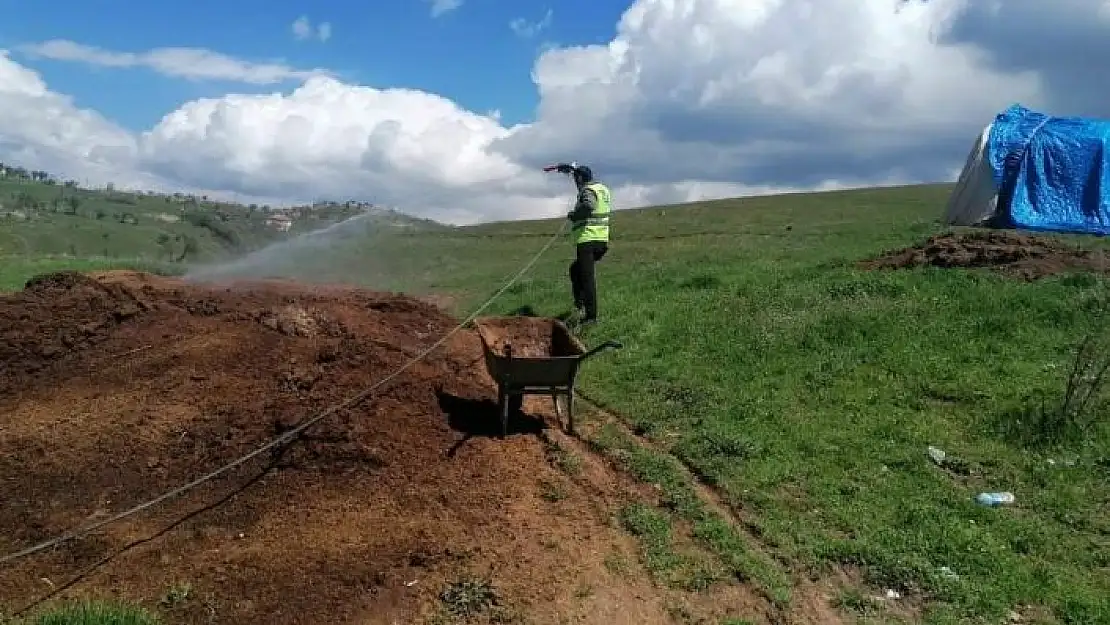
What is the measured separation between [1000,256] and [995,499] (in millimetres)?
7664

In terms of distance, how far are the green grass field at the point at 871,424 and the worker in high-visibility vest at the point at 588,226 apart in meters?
0.67

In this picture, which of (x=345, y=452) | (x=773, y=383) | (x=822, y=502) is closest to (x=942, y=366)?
(x=773, y=383)

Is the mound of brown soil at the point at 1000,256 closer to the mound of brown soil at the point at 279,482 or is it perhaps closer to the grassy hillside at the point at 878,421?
the grassy hillside at the point at 878,421

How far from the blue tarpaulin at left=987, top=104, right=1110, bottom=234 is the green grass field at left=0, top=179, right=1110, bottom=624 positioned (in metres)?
6.24

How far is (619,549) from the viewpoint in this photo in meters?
6.20

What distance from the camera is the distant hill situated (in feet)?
79.5

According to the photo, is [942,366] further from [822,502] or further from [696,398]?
[822,502]

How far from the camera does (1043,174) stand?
58.5 feet

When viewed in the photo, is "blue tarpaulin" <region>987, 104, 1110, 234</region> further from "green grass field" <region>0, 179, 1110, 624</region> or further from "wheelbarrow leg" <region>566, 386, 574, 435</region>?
"wheelbarrow leg" <region>566, 386, 574, 435</region>

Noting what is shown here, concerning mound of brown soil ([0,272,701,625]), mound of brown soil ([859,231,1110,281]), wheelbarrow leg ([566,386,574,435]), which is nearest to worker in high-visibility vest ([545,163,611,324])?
mound of brown soil ([0,272,701,625])

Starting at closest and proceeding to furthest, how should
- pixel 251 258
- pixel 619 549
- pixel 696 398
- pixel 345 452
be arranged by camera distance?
pixel 619 549 < pixel 345 452 < pixel 696 398 < pixel 251 258

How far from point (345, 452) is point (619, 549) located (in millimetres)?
2390

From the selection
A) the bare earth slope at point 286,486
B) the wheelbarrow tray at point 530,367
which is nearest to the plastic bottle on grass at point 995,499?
the bare earth slope at point 286,486

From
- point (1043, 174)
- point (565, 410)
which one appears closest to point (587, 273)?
point (565, 410)
